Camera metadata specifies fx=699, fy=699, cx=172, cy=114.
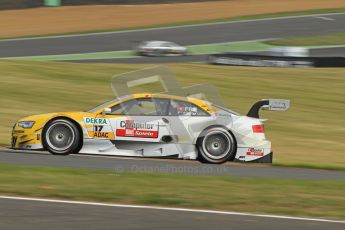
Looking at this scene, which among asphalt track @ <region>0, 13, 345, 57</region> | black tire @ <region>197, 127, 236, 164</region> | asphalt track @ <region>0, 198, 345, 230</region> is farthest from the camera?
asphalt track @ <region>0, 13, 345, 57</region>

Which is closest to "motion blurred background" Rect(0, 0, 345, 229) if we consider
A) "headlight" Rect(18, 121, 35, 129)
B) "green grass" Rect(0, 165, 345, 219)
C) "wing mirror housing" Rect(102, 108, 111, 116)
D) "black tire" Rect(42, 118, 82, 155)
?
"green grass" Rect(0, 165, 345, 219)

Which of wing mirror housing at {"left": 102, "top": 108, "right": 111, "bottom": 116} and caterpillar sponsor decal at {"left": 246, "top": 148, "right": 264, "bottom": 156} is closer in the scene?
caterpillar sponsor decal at {"left": 246, "top": 148, "right": 264, "bottom": 156}

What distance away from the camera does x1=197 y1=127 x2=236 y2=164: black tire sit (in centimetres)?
1175

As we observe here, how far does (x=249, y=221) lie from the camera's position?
22.9 feet

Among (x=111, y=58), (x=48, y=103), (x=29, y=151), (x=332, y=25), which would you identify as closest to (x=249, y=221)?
(x=29, y=151)

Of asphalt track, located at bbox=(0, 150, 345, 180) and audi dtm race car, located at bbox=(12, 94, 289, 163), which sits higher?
audi dtm race car, located at bbox=(12, 94, 289, 163)

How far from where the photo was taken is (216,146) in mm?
11781

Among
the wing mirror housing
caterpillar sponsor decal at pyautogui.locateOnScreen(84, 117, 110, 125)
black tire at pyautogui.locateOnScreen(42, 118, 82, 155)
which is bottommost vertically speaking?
black tire at pyautogui.locateOnScreen(42, 118, 82, 155)

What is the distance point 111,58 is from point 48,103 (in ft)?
42.8

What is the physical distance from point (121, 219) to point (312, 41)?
104 feet

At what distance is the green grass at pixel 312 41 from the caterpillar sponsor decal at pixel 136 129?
2519 centimetres

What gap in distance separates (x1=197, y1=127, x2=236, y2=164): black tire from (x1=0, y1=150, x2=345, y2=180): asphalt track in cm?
19

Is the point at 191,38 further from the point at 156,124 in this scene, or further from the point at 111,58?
the point at 156,124

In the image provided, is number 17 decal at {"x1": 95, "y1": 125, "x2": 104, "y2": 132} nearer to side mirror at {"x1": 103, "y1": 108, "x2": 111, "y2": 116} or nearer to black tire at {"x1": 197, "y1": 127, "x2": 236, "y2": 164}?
side mirror at {"x1": 103, "y1": 108, "x2": 111, "y2": 116}
